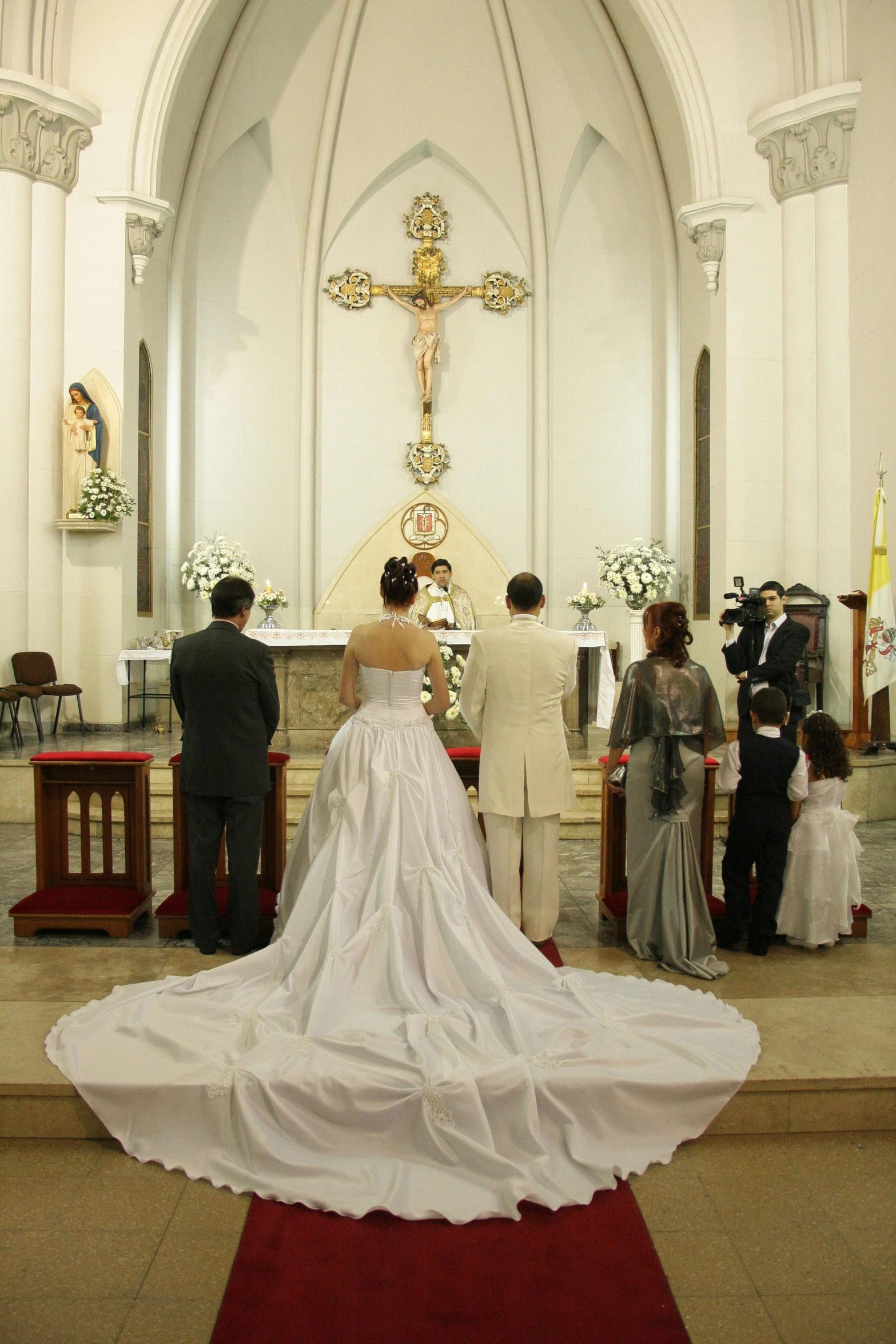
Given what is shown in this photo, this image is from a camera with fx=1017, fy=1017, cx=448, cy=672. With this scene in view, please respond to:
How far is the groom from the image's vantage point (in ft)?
14.4

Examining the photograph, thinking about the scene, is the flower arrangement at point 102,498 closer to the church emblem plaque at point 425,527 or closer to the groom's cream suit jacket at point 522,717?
the church emblem plaque at point 425,527

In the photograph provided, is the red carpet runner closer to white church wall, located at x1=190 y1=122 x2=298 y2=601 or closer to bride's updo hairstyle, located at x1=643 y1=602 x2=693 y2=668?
bride's updo hairstyle, located at x1=643 y1=602 x2=693 y2=668

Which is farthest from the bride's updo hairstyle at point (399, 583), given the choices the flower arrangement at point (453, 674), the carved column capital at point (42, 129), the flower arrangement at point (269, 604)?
the carved column capital at point (42, 129)

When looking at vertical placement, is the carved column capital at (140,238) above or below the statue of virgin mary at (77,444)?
above

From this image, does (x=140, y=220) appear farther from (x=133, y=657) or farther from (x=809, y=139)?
(x=809, y=139)

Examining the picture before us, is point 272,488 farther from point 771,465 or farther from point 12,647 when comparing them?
point 771,465

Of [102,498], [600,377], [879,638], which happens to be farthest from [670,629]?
[600,377]

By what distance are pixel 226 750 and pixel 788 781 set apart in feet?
7.86

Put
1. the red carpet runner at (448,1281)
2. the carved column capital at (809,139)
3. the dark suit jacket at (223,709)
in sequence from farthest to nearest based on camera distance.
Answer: the carved column capital at (809,139) < the dark suit jacket at (223,709) < the red carpet runner at (448,1281)

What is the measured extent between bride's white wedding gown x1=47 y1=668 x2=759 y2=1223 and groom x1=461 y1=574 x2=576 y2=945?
0.30 metres

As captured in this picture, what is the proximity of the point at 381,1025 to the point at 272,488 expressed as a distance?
10.3m

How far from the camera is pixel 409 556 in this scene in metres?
12.7

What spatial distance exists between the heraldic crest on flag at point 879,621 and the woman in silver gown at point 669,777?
443 cm

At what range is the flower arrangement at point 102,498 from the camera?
9648mm
